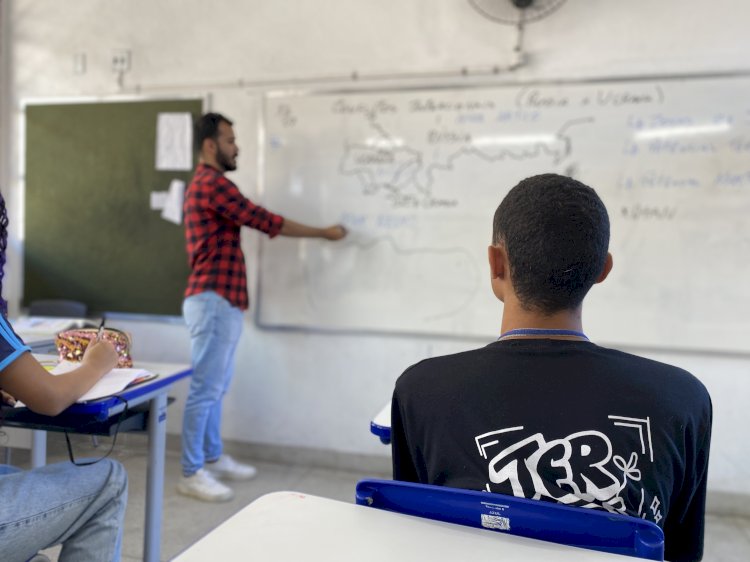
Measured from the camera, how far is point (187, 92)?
299 cm

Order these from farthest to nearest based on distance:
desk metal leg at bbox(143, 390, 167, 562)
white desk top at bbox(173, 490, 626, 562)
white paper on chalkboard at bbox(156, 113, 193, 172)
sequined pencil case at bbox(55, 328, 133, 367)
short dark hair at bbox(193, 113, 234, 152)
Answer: white paper on chalkboard at bbox(156, 113, 193, 172) → short dark hair at bbox(193, 113, 234, 152) → desk metal leg at bbox(143, 390, 167, 562) → sequined pencil case at bbox(55, 328, 133, 367) → white desk top at bbox(173, 490, 626, 562)

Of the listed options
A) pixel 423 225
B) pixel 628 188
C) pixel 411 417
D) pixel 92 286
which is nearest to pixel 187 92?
pixel 92 286

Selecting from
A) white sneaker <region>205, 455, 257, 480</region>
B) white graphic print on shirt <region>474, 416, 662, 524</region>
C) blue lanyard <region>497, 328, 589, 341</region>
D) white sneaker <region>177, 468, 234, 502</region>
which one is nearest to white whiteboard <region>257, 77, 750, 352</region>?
white sneaker <region>205, 455, 257, 480</region>

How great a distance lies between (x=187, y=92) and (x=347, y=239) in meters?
1.19

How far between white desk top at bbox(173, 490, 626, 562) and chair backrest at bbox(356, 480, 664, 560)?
0.04 feet

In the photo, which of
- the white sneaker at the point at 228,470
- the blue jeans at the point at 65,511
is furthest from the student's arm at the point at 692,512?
the white sneaker at the point at 228,470

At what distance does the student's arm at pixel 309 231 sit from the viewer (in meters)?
2.62

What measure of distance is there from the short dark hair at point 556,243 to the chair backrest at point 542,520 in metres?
0.31

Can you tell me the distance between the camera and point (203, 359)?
8.28 ft

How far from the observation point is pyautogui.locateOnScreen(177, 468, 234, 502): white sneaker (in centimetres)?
249

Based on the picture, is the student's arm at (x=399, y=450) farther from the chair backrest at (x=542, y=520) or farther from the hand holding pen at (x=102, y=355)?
the hand holding pen at (x=102, y=355)

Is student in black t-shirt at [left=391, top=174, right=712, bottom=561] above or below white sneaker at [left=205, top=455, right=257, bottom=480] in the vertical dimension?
above

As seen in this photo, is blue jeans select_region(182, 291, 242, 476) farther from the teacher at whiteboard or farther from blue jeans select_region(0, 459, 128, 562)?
blue jeans select_region(0, 459, 128, 562)

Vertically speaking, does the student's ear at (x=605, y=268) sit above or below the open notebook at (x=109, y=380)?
above
